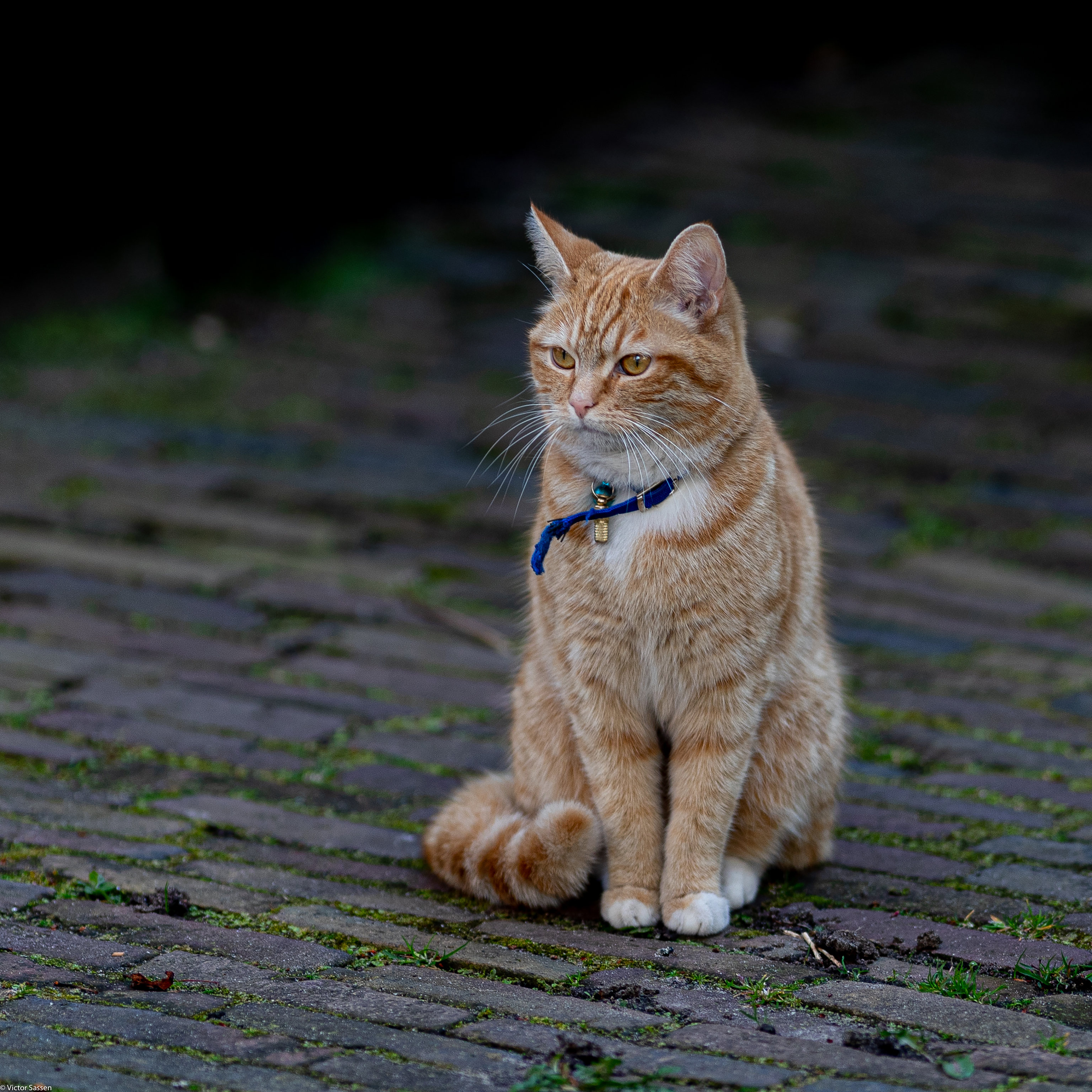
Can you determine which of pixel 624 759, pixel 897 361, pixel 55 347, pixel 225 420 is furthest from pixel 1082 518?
pixel 55 347

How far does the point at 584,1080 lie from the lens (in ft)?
A: 6.97

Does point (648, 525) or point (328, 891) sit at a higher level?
point (648, 525)

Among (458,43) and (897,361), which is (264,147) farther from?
(897,361)

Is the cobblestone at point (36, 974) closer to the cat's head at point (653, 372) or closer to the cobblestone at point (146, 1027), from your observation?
the cobblestone at point (146, 1027)

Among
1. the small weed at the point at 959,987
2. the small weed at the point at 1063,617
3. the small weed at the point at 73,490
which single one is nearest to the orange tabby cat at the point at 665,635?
the small weed at the point at 959,987

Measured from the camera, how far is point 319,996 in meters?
2.44

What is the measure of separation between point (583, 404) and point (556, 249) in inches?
18.1

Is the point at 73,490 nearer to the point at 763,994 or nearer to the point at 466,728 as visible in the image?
→ the point at 466,728

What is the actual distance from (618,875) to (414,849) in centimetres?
53

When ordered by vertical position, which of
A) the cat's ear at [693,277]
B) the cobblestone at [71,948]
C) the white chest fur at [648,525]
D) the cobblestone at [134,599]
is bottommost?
the cobblestone at [71,948]

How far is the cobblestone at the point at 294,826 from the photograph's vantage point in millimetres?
3240

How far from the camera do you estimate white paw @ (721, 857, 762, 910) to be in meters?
3.03

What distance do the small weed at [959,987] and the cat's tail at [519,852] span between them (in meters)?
0.74

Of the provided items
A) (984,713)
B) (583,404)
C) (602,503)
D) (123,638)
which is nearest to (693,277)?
(583,404)
